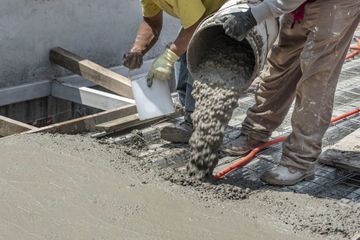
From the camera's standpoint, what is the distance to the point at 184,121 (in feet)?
13.3

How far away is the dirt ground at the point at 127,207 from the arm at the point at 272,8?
97 cm

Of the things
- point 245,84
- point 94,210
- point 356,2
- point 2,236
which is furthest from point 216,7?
point 2,236

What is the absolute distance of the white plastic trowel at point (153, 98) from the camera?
3754mm

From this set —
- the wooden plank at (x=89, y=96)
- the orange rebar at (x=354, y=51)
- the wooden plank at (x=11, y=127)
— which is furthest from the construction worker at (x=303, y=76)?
the orange rebar at (x=354, y=51)

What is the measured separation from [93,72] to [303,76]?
6.25ft

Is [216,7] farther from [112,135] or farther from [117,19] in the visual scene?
[117,19]

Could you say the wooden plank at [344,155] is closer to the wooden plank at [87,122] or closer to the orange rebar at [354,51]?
the wooden plank at [87,122]

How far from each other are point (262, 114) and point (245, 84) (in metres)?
0.49

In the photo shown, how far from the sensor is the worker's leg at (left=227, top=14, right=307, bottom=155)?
3.47 meters

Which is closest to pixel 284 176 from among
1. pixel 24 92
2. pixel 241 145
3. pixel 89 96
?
pixel 241 145

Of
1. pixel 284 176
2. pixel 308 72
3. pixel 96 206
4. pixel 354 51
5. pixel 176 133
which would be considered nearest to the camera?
pixel 96 206

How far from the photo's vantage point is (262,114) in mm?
3760

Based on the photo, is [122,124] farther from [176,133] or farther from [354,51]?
[354,51]

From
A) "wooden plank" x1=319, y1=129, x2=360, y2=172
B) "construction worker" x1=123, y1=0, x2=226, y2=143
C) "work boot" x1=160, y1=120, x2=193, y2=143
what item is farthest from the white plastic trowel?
"wooden plank" x1=319, y1=129, x2=360, y2=172
